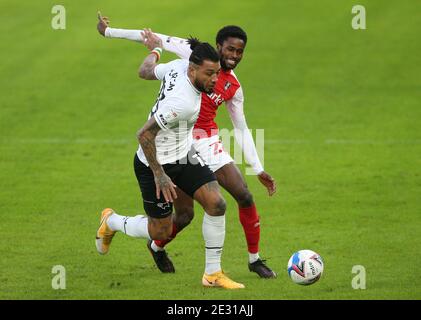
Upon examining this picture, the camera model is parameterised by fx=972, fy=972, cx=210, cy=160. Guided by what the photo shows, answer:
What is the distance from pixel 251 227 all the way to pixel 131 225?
4.79 ft

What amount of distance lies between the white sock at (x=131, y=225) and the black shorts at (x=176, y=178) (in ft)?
1.08

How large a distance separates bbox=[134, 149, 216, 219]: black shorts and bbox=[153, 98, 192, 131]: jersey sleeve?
69cm

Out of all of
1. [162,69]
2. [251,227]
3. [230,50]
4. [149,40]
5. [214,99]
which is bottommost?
[251,227]

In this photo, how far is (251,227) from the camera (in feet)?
38.9

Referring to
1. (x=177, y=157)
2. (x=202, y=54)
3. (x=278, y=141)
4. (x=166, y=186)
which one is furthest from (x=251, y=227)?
(x=278, y=141)

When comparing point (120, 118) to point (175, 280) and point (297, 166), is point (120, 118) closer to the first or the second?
point (297, 166)

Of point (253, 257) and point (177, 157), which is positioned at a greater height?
point (177, 157)

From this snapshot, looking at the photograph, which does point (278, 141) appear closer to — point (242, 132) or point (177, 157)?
point (242, 132)

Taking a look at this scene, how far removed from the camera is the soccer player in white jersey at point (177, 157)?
10.3 metres

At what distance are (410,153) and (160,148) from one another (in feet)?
32.3

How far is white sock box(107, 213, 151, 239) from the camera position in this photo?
11488 mm

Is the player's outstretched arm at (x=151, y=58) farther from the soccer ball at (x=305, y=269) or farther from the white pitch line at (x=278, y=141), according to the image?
the white pitch line at (x=278, y=141)

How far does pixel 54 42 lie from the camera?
2766cm

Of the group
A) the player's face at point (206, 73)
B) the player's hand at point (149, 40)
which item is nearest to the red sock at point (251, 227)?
the player's face at point (206, 73)
